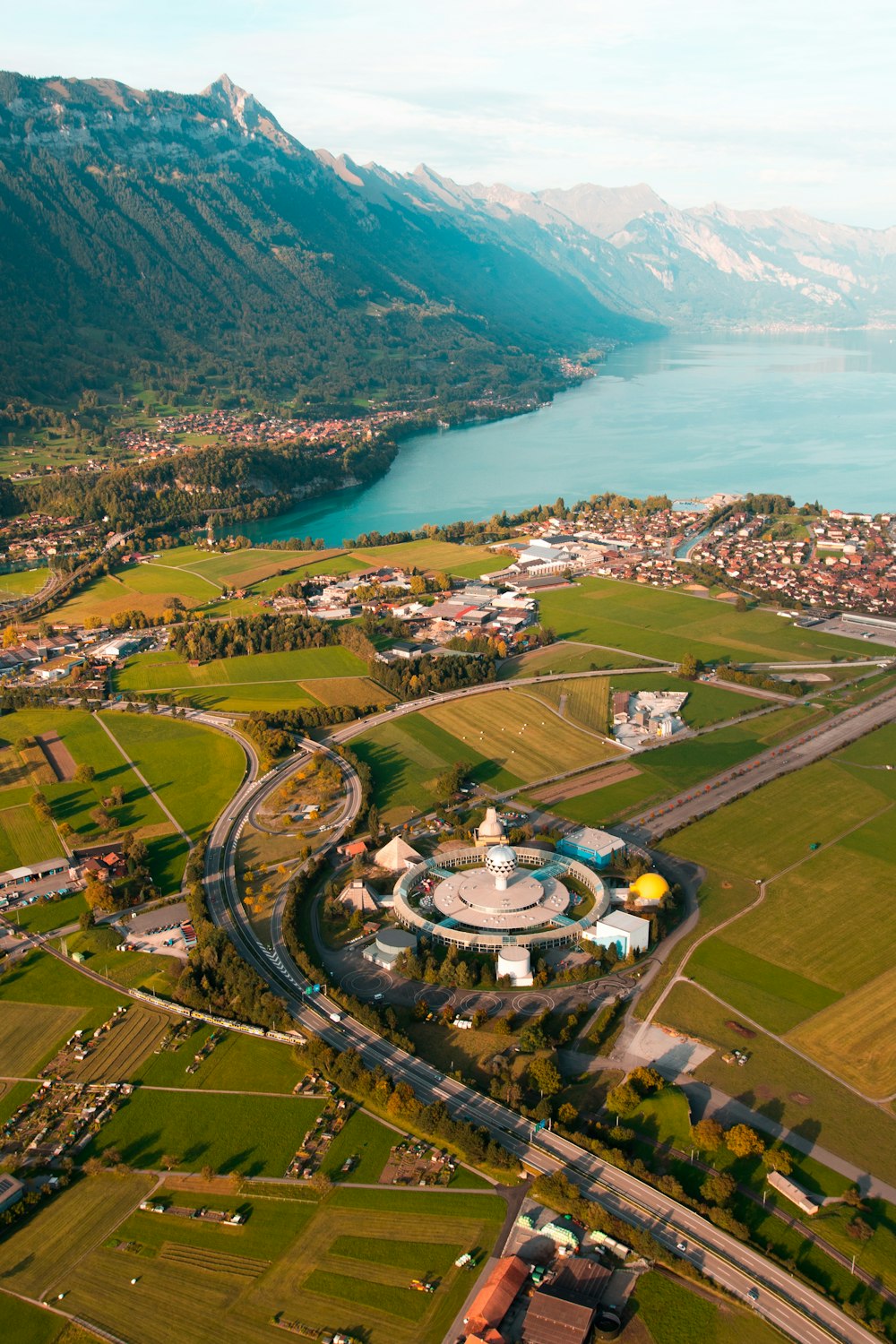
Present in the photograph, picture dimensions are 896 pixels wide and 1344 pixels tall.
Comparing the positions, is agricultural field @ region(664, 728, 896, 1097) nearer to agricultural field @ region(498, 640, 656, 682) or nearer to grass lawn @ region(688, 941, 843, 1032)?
grass lawn @ region(688, 941, 843, 1032)

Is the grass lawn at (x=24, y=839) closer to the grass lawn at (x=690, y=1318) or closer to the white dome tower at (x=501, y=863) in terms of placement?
the white dome tower at (x=501, y=863)

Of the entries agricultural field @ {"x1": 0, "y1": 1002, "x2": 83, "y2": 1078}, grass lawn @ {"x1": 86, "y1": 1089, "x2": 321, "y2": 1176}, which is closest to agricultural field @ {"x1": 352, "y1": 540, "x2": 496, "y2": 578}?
agricultural field @ {"x1": 0, "y1": 1002, "x2": 83, "y2": 1078}

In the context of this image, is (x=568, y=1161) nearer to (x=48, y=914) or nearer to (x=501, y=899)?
(x=501, y=899)

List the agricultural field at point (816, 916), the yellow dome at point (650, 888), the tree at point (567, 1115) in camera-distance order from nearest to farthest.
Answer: the tree at point (567, 1115), the agricultural field at point (816, 916), the yellow dome at point (650, 888)

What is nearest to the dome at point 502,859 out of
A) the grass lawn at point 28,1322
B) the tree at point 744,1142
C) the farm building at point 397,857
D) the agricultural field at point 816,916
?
the farm building at point 397,857

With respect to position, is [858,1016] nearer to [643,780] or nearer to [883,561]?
[643,780]

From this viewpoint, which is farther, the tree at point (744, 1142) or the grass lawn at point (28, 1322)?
the tree at point (744, 1142)

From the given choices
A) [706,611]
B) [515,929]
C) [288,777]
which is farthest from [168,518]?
[515,929]

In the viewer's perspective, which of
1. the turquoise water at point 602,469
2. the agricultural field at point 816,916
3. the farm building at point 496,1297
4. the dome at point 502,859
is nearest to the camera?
the farm building at point 496,1297
